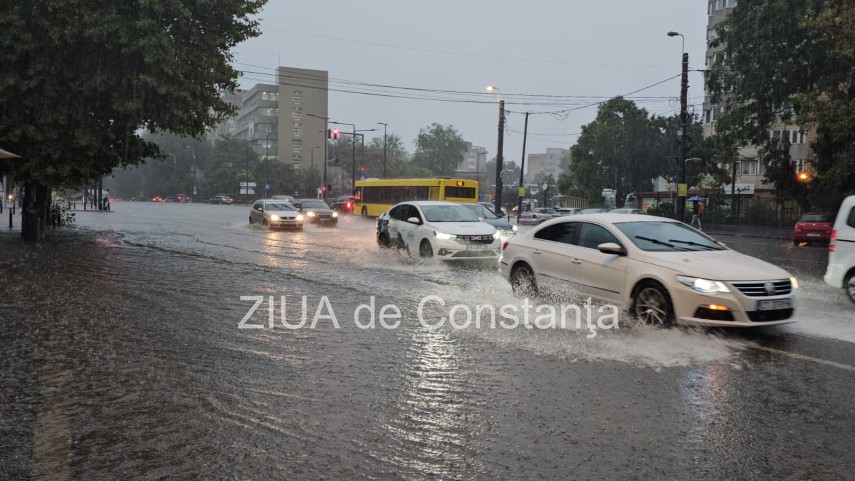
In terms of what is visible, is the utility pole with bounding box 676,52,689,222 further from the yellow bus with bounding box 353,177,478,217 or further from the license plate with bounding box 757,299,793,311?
the license plate with bounding box 757,299,793,311

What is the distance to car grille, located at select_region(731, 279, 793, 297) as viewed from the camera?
7.39m

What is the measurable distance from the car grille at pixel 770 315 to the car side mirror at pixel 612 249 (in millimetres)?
1656

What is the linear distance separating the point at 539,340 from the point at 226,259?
11.2 meters

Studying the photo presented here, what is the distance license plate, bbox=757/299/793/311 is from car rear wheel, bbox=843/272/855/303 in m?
3.35

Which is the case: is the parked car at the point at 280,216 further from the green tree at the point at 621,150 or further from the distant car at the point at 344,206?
the green tree at the point at 621,150

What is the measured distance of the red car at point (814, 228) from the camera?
88.7 feet

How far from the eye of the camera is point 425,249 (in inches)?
625

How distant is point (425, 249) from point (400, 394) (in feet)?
34.2

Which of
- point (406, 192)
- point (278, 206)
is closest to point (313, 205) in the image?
point (278, 206)

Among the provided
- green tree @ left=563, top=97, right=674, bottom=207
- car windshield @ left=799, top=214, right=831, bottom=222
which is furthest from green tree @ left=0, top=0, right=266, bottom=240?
green tree @ left=563, top=97, right=674, bottom=207

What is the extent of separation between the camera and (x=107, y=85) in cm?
1731

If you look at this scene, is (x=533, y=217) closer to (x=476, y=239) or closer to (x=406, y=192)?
(x=406, y=192)

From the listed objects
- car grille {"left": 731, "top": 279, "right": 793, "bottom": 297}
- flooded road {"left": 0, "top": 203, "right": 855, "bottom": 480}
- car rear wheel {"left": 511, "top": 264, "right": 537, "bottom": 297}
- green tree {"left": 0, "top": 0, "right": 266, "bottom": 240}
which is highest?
green tree {"left": 0, "top": 0, "right": 266, "bottom": 240}

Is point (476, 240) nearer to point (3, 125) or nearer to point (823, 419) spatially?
point (823, 419)
